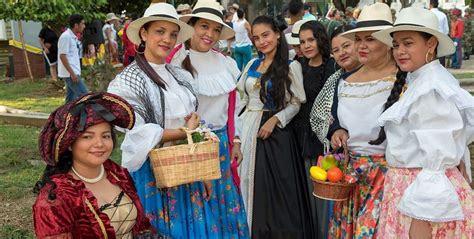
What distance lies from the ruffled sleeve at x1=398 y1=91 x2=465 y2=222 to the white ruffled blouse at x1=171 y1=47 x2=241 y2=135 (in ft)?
4.90

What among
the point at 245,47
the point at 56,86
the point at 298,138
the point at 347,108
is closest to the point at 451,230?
the point at 347,108

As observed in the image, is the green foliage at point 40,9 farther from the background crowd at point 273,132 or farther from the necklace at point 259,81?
the background crowd at point 273,132

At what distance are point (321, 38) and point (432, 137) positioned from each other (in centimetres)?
212

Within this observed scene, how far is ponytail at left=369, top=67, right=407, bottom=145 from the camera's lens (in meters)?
3.14

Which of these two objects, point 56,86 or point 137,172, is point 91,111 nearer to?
point 137,172

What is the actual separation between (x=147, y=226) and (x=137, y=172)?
1.32 ft

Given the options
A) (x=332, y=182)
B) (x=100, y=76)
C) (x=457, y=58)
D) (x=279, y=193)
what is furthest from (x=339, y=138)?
(x=457, y=58)

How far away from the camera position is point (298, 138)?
4.70 meters

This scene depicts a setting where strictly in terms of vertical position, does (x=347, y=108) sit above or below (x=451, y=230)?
above

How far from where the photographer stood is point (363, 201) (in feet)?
10.9

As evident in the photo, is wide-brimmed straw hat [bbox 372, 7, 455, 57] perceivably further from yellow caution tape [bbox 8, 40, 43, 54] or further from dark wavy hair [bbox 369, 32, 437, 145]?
yellow caution tape [bbox 8, 40, 43, 54]

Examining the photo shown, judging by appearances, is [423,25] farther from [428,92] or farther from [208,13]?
[208,13]

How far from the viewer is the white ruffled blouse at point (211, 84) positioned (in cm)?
387

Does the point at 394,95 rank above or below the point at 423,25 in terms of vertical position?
below
